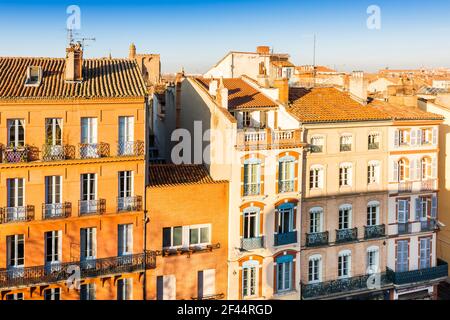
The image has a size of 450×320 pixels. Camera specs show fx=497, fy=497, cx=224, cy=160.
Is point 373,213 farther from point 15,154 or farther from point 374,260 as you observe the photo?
point 15,154

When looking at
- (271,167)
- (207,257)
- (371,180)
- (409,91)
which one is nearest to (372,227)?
(371,180)

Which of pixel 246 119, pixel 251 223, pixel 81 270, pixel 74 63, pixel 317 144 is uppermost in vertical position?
pixel 74 63

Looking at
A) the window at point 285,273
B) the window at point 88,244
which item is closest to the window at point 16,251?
the window at point 88,244

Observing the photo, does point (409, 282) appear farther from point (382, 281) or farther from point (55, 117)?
point (55, 117)

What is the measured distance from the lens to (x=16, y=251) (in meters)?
26.0

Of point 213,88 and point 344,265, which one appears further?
point 344,265

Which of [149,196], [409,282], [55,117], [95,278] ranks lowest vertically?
[409,282]

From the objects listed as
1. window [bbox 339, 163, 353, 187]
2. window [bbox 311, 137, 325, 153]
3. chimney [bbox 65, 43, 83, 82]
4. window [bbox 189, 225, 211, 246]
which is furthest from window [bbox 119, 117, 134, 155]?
window [bbox 339, 163, 353, 187]

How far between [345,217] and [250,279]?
7.83m

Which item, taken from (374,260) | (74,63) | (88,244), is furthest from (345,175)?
(74,63)

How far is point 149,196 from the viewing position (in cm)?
2845

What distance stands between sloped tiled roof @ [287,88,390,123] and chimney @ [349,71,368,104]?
52 centimetres
